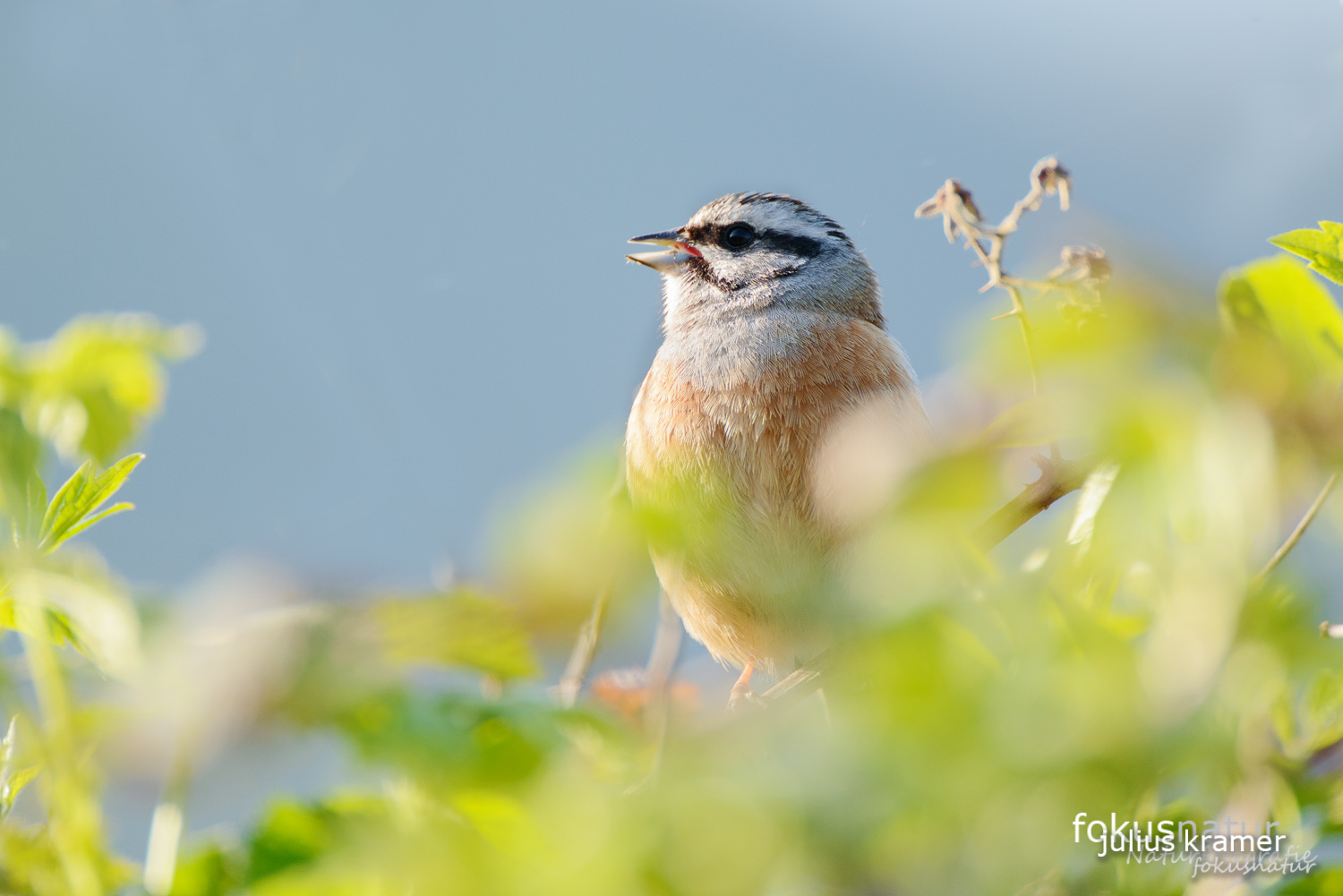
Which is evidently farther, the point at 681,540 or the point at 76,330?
the point at 76,330

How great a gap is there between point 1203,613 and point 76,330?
504 mm

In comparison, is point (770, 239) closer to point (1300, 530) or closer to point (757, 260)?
point (757, 260)

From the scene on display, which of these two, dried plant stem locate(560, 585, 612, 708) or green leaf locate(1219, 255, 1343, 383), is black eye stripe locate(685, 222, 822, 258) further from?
green leaf locate(1219, 255, 1343, 383)

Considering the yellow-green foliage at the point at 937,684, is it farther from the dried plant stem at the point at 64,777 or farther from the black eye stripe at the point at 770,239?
the black eye stripe at the point at 770,239

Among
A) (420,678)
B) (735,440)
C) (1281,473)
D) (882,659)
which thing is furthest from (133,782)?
(735,440)

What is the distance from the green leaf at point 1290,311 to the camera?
0.36 metres

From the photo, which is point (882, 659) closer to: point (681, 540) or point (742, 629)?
point (681, 540)

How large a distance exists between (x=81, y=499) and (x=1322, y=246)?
0.64 m

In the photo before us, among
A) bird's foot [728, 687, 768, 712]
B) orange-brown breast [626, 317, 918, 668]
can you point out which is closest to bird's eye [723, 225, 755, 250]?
orange-brown breast [626, 317, 918, 668]

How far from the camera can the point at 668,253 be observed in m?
2.43

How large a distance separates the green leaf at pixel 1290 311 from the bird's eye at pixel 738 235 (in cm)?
209

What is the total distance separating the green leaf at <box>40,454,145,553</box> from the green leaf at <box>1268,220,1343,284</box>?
586mm

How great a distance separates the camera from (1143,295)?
325mm

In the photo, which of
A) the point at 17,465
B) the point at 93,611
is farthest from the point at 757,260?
the point at 93,611
